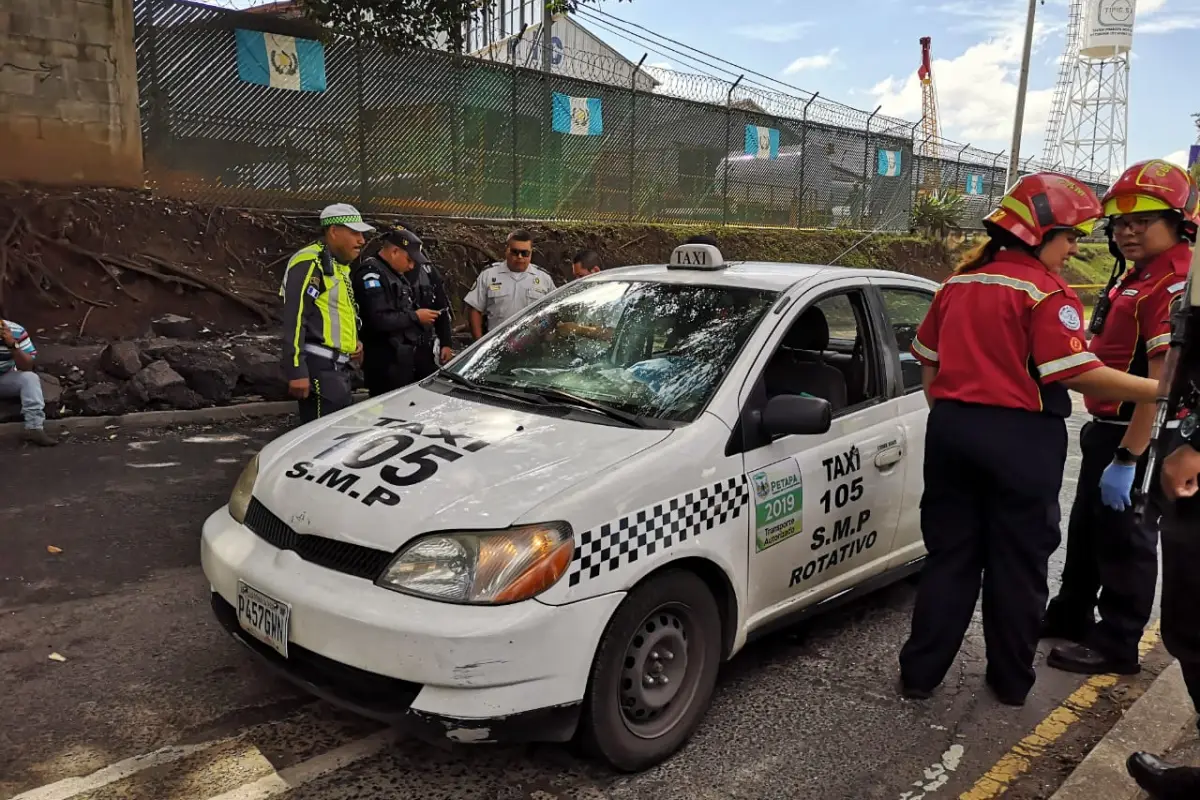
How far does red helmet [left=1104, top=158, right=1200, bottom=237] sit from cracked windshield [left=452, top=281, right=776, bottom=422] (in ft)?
4.61

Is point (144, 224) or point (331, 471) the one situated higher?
point (144, 224)

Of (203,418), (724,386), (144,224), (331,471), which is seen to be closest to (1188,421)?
(724,386)

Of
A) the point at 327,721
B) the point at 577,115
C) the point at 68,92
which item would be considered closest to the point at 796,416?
the point at 327,721

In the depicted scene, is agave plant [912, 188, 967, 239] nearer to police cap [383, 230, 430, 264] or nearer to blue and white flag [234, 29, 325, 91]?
blue and white flag [234, 29, 325, 91]

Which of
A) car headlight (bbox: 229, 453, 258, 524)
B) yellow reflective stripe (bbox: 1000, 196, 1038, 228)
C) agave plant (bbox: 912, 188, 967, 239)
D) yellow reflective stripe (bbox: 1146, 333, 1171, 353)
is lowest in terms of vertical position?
car headlight (bbox: 229, 453, 258, 524)

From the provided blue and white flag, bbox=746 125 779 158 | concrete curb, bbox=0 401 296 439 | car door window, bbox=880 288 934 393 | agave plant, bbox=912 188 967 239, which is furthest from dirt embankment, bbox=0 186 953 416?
agave plant, bbox=912 188 967 239

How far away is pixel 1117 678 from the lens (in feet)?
12.2

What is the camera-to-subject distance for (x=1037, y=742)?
318 centimetres

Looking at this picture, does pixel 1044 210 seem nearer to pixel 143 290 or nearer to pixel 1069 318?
pixel 1069 318

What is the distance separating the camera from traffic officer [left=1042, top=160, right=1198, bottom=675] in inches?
131

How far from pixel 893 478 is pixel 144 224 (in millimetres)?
8187

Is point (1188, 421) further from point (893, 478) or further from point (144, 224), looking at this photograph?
point (144, 224)

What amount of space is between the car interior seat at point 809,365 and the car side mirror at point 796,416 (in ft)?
1.37

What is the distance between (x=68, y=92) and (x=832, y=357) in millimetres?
8406
